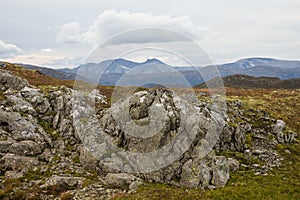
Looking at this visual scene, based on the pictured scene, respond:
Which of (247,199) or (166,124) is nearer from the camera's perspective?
(247,199)

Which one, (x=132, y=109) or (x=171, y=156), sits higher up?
(x=132, y=109)

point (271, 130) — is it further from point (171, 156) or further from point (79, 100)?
point (79, 100)

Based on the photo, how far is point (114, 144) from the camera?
27.5 meters

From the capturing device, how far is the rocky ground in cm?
2238

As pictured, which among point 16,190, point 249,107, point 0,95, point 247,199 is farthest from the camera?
point 249,107

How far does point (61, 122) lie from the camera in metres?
33.2

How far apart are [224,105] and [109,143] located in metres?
23.7

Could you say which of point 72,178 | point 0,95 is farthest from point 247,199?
point 0,95

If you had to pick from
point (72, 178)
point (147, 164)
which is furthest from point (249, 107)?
point (72, 178)

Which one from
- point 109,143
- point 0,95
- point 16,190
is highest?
point 0,95

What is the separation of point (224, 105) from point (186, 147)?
20.7m

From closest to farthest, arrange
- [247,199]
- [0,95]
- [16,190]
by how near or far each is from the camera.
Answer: [247,199] → [16,190] → [0,95]

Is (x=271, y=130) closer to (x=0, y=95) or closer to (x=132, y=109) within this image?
(x=132, y=109)

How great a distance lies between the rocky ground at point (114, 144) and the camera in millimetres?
22375
